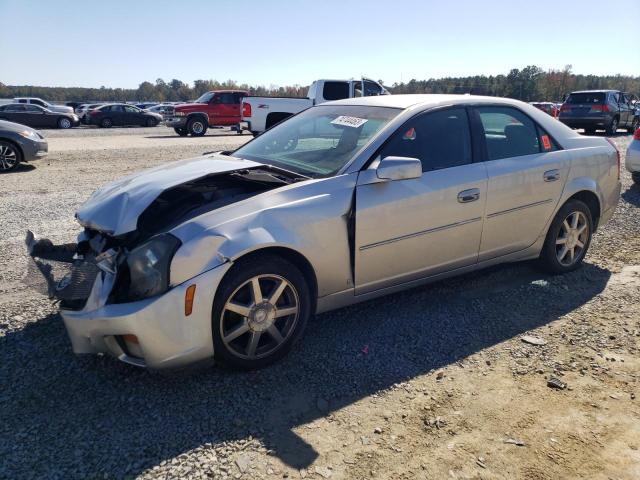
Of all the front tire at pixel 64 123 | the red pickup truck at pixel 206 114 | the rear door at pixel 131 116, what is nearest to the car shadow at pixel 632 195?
the red pickup truck at pixel 206 114

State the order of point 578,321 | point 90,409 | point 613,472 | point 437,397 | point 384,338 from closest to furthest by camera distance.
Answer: point 613,472 < point 90,409 < point 437,397 < point 384,338 < point 578,321

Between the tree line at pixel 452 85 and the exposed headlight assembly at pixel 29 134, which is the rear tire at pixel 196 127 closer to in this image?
the exposed headlight assembly at pixel 29 134

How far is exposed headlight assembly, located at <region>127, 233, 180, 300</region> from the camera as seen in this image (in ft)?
9.01

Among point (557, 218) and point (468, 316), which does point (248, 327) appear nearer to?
point (468, 316)

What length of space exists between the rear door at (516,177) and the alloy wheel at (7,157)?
30.8ft

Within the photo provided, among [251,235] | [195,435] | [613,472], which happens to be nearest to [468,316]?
[613,472]

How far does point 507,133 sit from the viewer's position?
171 inches

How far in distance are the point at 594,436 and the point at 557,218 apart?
2.41 metres

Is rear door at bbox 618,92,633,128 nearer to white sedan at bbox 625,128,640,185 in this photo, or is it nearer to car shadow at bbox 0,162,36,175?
white sedan at bbox 625,128,640,185

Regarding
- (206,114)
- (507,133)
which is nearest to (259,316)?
(507,133)

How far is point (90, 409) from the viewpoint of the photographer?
9.02 ft

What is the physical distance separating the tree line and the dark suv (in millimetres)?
27746

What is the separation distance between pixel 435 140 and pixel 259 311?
6.29ft

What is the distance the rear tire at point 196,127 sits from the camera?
2234cm
